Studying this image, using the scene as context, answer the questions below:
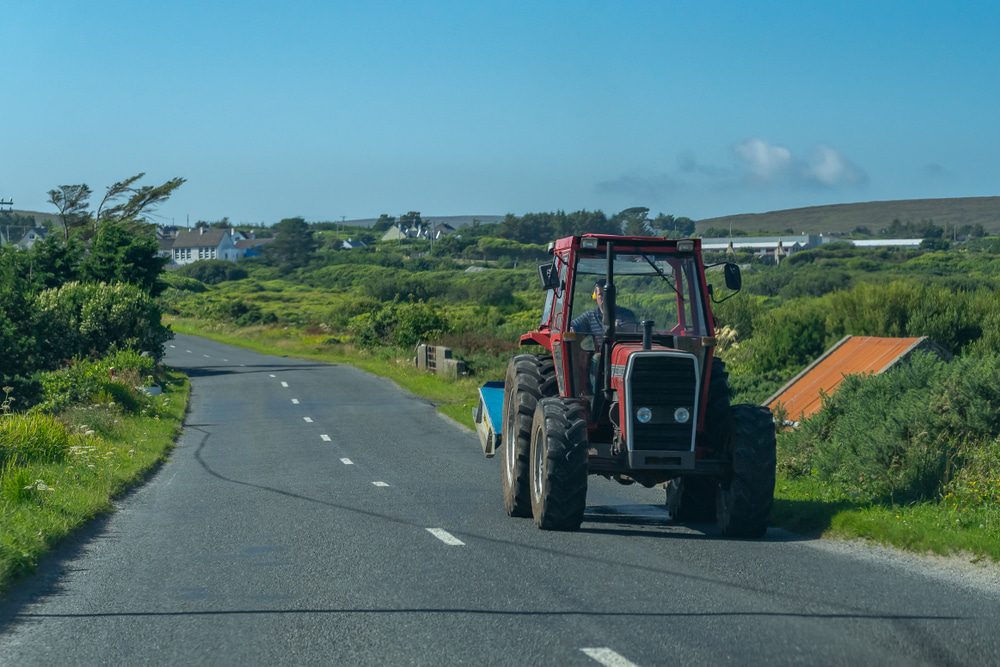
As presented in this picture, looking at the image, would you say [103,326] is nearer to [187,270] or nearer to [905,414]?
[905,414]

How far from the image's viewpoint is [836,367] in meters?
23.9

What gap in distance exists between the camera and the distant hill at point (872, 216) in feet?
403

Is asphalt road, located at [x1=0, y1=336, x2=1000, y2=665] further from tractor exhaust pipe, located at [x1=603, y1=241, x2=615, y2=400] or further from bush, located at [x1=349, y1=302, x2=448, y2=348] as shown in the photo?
bush, located at [x1=349, y1=302, x2=448, y2=348]

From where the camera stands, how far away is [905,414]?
14227 mm

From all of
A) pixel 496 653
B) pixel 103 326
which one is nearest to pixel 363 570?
pixel 496 653

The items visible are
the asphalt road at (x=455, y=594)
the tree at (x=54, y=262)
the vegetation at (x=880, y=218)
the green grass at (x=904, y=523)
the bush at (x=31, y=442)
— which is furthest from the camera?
the vegetation at (x=880, y=218)

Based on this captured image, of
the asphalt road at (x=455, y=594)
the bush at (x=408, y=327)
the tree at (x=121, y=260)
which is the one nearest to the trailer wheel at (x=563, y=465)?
the asphalt road at (x=455, y=594)

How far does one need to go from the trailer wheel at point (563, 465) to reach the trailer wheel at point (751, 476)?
141 cm

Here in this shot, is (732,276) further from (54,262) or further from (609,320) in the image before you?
(54,262)

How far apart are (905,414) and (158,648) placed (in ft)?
31.3

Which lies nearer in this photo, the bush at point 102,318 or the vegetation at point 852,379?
the vegetation at point 852,379

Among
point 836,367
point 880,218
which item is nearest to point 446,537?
point 836,367

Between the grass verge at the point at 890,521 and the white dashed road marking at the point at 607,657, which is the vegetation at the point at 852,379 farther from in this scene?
the white dashed road marking at the point at 607,657

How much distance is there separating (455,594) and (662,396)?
143 inches
